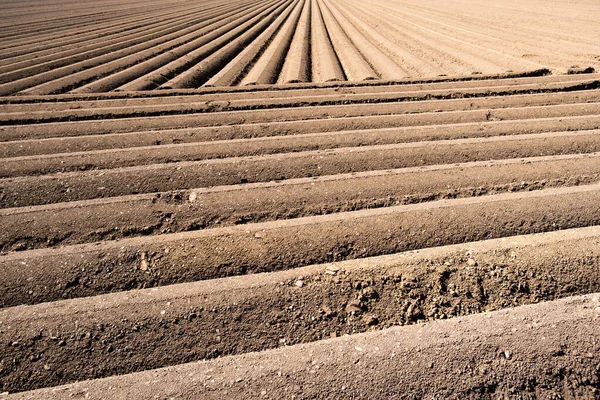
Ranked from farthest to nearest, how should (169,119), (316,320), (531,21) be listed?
(531,21) < (169,119) < (316,320)

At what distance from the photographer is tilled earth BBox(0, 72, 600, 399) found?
2092 mm

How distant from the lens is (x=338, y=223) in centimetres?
310

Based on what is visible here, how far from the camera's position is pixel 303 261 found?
2.83 metres

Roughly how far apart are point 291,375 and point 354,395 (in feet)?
1.08

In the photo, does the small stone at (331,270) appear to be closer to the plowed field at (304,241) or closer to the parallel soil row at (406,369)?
the plowed field at (304,241)

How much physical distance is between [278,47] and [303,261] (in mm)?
8854

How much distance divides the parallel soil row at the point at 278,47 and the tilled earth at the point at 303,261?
3.25 m

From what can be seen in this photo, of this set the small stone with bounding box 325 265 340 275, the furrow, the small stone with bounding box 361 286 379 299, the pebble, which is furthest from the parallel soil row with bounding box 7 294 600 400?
the furrow

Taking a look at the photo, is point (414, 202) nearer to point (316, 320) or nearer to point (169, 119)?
point (316, 320)

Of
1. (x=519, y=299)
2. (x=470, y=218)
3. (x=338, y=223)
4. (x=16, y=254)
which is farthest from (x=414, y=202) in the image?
(x=16, y=254)

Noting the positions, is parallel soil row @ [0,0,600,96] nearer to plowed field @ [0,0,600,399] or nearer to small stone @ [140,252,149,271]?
plowed field @ [0,0,600,399]

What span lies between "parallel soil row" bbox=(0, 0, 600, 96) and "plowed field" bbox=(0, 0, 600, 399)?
120 centimetres

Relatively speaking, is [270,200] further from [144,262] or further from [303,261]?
[144,262]

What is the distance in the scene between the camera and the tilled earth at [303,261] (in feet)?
6.86
